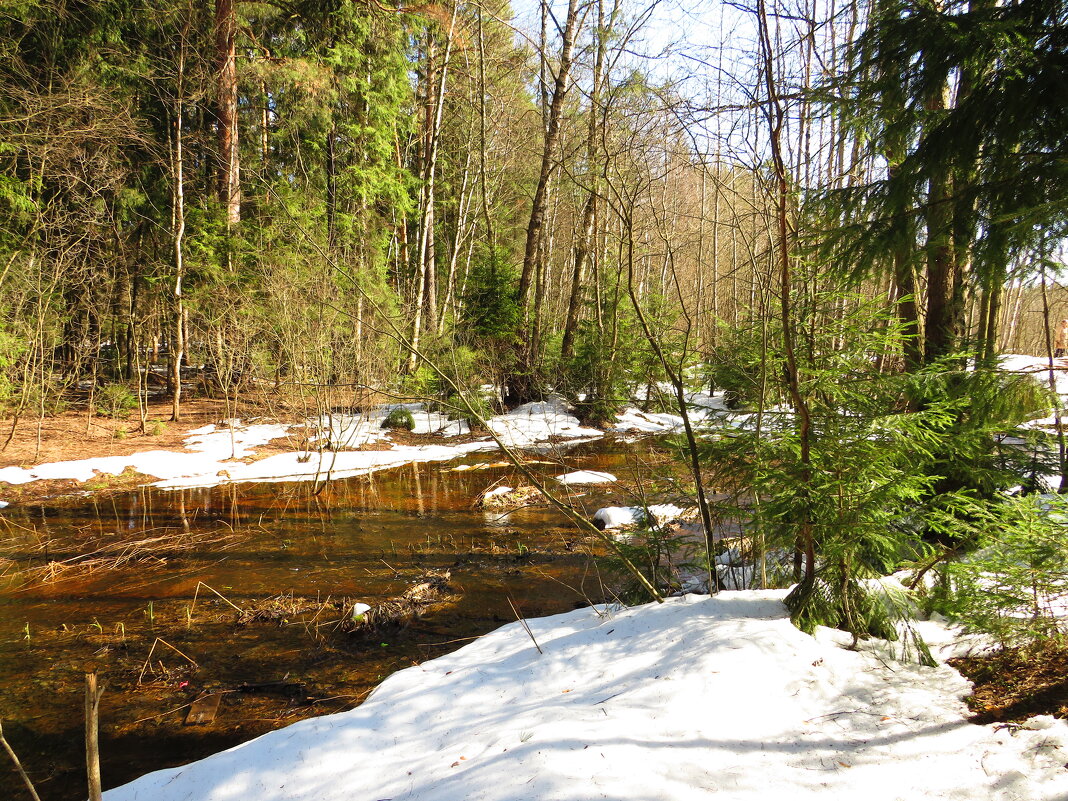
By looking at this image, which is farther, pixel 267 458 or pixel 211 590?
pixel 267 458

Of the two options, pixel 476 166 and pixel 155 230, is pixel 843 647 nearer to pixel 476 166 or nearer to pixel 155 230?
pixel 155 230

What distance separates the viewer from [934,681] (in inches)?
105

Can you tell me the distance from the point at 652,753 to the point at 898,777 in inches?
34.8

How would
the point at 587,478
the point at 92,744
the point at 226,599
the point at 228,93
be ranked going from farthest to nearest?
the point at 228,93
the point at 587,478
the point at 226,599
the point at 92,744

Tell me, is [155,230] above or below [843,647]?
above

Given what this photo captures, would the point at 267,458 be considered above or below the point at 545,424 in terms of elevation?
below

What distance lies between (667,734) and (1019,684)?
1556 millimetres

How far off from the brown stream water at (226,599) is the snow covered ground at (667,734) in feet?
3.06

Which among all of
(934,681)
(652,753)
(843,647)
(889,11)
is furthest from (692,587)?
(889,11)

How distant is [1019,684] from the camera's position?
246cm

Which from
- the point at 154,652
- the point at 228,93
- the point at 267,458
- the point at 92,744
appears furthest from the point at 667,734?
the point at 228,93

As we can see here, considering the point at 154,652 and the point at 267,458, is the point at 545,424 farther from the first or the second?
the point at 154,652

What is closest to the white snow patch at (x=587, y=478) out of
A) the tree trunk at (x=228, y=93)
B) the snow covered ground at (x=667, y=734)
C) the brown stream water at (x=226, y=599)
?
the brown stream water at (x=226, y=599)

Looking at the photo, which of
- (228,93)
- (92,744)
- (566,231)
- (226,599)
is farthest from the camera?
(566,231)
